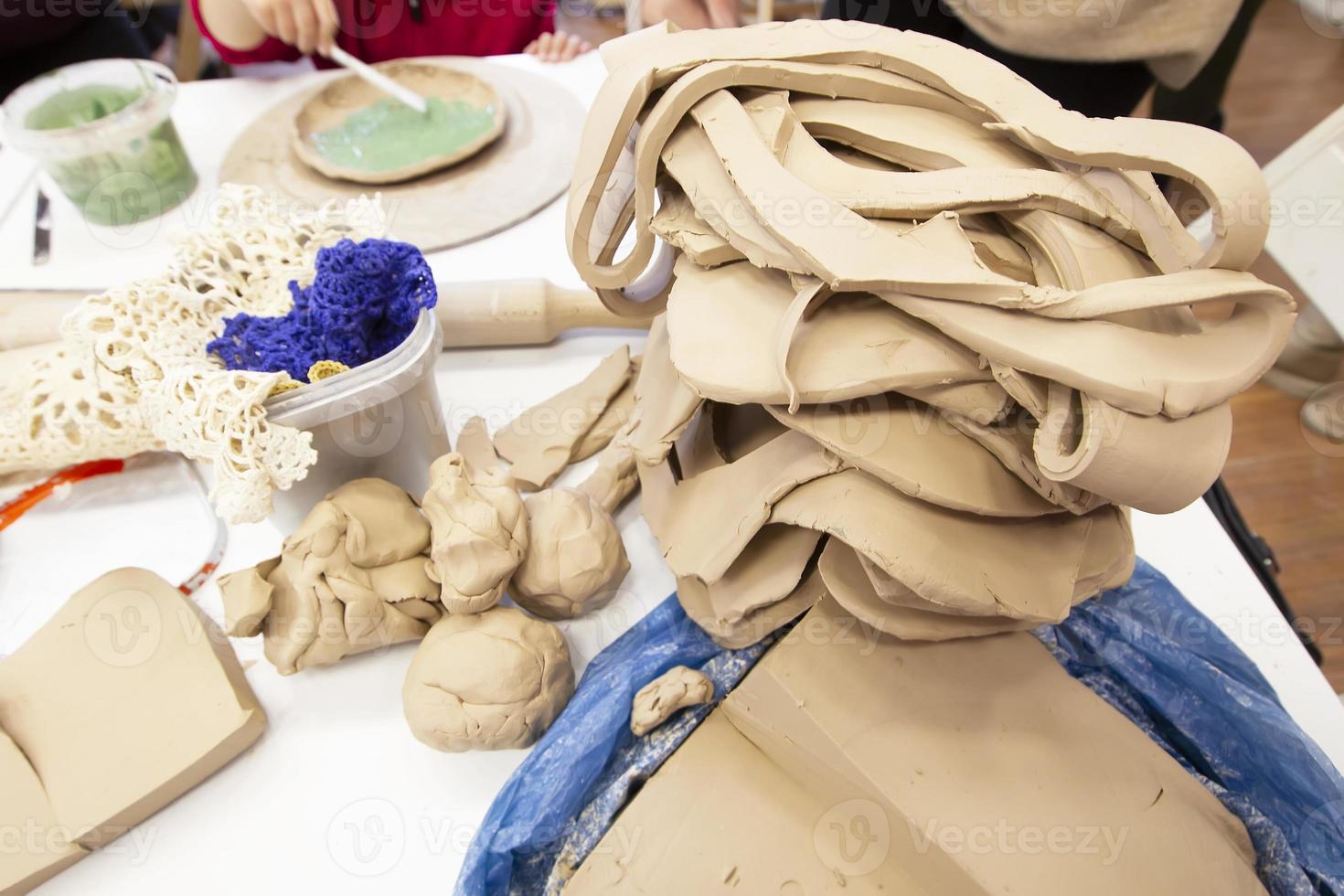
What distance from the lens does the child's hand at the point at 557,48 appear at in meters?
1.75

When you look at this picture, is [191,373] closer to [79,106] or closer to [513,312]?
[513,312]

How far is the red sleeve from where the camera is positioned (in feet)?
5.48

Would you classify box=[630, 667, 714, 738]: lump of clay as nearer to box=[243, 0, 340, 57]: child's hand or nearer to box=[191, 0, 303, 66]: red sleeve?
box=[243, 0, 340, 57]: child's hand

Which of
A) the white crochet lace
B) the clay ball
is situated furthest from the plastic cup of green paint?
the clay ball

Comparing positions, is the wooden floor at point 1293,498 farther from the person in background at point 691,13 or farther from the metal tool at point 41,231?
the metal tool at point 41,231

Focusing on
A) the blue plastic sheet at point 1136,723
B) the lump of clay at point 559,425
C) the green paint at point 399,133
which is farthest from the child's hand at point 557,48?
the blue plastic sheet at point 1136,723

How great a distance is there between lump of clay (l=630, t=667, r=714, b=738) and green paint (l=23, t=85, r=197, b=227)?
1.25m

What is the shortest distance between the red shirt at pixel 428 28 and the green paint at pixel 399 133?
33 centimetres

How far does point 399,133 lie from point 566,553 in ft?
3.42

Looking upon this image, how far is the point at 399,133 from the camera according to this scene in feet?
4.95

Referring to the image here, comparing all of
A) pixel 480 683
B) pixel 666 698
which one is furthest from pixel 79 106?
pixel 666 698

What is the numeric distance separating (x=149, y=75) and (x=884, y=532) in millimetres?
1477

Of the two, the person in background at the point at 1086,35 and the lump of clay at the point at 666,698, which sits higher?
the person in background at the point at 1086,35

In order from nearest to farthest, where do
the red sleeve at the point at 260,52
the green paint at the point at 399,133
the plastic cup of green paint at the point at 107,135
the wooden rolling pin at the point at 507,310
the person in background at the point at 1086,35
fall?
the person in background at the point at 1086,35
the wooden rolling pin at the point at 507,310
the plastic cup of green paint at the point at 107,135
the green paint at the point at 399,133
the red sleeve at the point at 260,52
